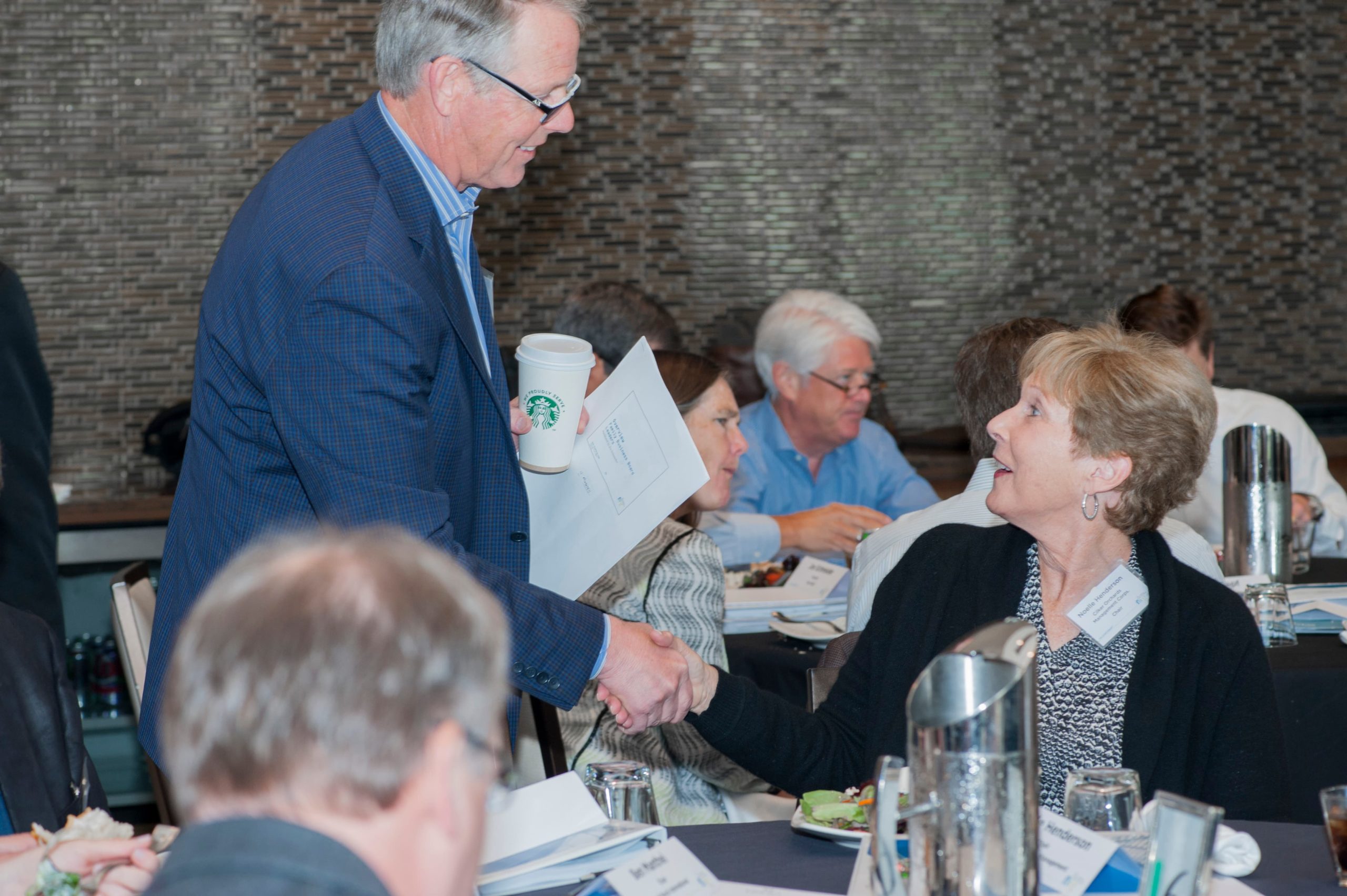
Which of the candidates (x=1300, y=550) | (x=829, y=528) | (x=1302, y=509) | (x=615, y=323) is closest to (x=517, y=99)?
(x=615, y=323)

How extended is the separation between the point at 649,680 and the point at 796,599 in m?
1.52

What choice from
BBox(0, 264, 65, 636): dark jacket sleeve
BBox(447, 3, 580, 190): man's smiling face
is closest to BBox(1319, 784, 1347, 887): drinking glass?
BBox(447, 3, 580, 190): man's smiling face

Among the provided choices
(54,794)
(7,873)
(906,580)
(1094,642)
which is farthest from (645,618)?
(7,873)

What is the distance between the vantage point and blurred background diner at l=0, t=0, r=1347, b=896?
1.67 metres

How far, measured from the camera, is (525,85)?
1.77 m

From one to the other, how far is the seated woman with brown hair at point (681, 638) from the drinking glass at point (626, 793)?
0.92m

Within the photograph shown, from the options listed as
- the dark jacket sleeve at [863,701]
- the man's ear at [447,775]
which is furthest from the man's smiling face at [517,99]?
the man's ear at [447,775]

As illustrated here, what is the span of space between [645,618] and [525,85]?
1052mm

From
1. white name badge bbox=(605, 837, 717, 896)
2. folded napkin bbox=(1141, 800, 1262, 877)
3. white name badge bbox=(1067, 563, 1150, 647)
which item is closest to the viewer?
white name badge bbox=(605, 837, 717, 896)

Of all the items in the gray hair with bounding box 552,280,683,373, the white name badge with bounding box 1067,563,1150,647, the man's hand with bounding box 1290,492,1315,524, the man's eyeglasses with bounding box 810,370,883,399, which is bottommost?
the man's hand with bounding box 1290,492,1315,524

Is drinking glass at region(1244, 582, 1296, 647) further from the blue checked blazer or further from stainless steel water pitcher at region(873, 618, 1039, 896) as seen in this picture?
stainless steel water pitcher at region(873, 618, 1039, 896)

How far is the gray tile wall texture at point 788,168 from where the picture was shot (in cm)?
569

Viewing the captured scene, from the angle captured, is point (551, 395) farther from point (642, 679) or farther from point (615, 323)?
point (615, 323)

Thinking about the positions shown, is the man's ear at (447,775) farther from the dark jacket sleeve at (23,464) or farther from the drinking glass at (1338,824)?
the dark jacket sleeve at (23,464)
